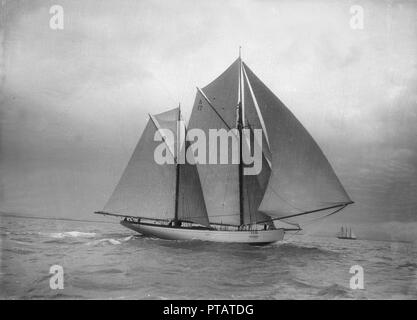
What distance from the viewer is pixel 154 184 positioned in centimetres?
2762

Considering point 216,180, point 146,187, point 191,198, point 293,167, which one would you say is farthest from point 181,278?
point 146,187

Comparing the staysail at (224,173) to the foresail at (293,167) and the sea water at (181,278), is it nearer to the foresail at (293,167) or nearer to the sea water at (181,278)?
the foresail at (293,167)

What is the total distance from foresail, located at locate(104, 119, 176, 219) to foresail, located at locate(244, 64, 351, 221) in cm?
806

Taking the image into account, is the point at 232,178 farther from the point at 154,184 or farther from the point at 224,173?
the point at 154,184

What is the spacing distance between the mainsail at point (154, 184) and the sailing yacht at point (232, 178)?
7 centimetres

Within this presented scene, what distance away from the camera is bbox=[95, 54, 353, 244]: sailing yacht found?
873 inches

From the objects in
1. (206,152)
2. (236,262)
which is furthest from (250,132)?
(236,262)

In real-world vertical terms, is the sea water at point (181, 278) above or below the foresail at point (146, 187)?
below

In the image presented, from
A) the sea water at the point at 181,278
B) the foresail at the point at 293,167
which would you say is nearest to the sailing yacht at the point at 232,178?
the foresail at the point at 293,167

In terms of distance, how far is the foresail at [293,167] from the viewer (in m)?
21.8

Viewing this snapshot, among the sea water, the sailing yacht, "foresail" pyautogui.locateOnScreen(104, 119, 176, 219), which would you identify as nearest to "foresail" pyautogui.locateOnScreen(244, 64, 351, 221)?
the sailing yacht

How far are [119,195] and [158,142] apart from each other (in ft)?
16.0

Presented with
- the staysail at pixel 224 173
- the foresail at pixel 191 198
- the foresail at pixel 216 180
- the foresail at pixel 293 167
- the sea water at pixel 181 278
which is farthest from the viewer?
the foresail at pixel 191 198

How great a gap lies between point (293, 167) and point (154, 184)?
10.6 metres
